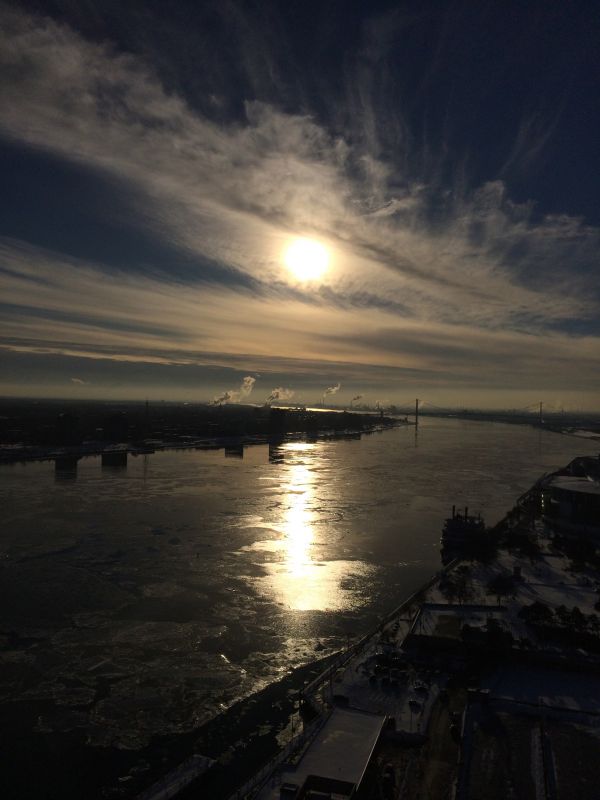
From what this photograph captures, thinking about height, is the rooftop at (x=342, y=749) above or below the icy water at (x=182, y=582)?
above

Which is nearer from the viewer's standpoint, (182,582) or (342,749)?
(342,749)

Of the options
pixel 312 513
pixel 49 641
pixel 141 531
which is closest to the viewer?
pixel 49 641

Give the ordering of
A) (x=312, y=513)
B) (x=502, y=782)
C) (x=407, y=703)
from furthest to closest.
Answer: (x=312, y=513) → (x=407, y=703) → (x=502, y=782)

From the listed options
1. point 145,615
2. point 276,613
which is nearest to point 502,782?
point 276,613

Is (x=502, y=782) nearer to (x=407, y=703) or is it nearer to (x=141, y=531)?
(x=407, y=703)

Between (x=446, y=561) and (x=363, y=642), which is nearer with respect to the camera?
(x=363, y=642)

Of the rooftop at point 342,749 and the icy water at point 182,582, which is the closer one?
the rooftop at point 342,749

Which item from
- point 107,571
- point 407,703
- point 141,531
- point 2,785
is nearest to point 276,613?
point 407,703

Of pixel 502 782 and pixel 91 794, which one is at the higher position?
pixel 502 782
